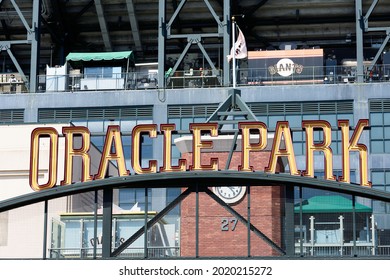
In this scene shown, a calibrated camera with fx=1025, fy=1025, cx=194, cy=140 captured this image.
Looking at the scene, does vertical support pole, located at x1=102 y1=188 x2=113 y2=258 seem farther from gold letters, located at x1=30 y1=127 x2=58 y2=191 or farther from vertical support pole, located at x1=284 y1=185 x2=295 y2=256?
vertical support pole, located at x1=284 y1=185 x2=295 y2=256

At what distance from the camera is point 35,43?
7681 cm

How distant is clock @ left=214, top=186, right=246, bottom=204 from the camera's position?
104 ft

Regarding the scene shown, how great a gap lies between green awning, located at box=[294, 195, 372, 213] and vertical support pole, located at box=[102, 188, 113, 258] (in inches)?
224

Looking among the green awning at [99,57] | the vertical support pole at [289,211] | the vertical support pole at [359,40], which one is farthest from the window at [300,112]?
the vertical support pole at [289,211]

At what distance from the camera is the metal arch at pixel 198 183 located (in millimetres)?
30094

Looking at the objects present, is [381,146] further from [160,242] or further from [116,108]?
[160,242]

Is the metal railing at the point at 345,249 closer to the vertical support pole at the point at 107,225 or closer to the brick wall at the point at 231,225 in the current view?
the brick wall at the point at 231,225

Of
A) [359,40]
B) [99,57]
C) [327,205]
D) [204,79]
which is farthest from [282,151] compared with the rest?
[99,57]

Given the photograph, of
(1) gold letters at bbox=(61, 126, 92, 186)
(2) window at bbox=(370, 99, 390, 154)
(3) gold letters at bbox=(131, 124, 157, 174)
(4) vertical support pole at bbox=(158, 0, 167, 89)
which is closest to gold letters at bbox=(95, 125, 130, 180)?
(3) gold letters at bbox=(131, 124, 157, 174)

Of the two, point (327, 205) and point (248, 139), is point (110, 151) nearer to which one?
point (248, 139)

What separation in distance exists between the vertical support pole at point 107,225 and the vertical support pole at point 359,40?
4183cm

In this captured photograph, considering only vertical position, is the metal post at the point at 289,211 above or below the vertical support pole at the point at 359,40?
below

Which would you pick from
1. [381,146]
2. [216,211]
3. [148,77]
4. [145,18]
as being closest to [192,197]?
[216,211]
